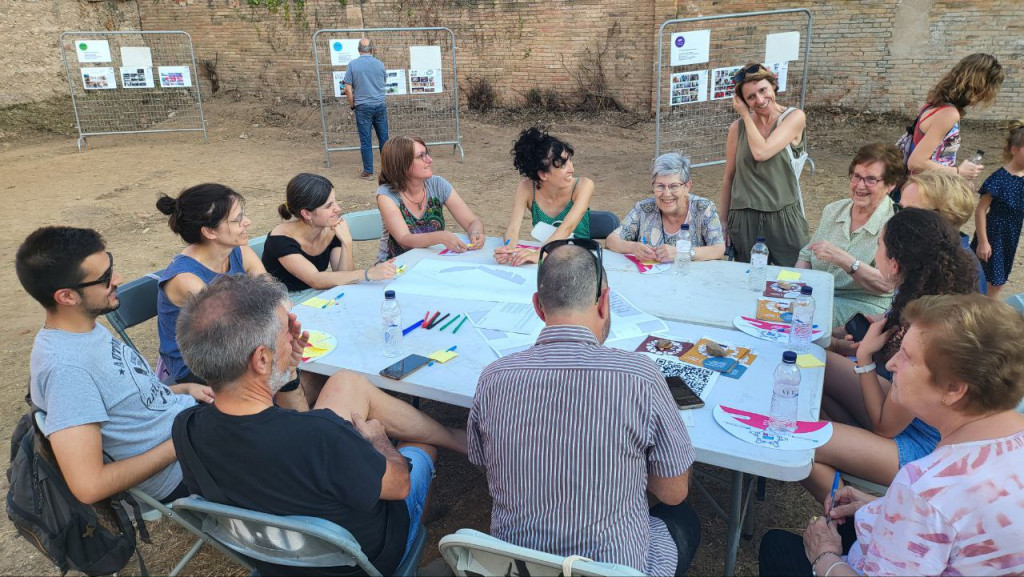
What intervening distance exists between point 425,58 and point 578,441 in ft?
30.6

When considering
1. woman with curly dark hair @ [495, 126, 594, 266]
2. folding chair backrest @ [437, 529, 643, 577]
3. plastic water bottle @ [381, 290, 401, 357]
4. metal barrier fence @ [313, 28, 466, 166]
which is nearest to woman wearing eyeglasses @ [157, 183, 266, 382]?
plastic water bottle @ [381, 290, 401, 357]

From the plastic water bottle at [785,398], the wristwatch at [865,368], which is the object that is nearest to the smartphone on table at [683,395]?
the plastic water bottle at [785,398]

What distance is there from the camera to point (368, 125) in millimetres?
9969

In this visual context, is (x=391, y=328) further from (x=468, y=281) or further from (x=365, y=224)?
(x=365, y=224)

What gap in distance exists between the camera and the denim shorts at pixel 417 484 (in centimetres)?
222

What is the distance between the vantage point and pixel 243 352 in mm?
1827

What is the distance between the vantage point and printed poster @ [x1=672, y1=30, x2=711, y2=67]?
24.2 feet

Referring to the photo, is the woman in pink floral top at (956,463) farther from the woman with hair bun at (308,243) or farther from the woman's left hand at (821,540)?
the woman with hair bun at (308,243)

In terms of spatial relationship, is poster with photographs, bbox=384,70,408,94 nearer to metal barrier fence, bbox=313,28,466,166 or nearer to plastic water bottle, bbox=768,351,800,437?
metal barrier fence, bbox=313,28,466,166

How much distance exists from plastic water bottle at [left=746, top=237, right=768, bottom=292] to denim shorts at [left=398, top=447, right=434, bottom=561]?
1799 millimetres

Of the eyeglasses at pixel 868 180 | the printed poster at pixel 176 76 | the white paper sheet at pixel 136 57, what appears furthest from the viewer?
the printed poster at pixel 176 76

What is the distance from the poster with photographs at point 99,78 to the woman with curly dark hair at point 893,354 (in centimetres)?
1364

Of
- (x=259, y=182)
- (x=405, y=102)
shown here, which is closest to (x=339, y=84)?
(x=259, y=182)

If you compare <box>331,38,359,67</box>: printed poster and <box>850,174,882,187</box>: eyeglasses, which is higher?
<box>331,38,359,67</box>: printed poster
